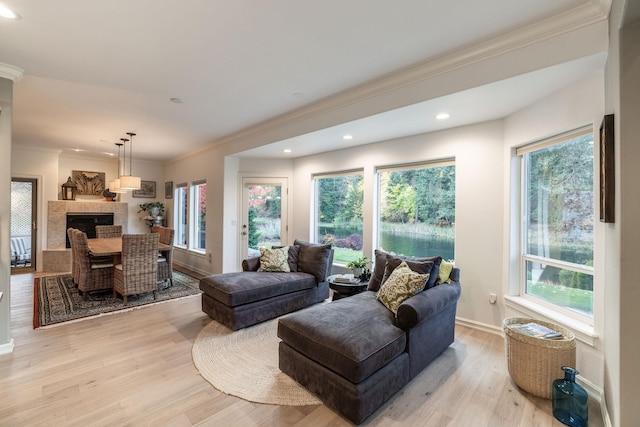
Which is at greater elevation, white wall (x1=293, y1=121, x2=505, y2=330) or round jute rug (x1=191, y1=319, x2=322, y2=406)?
white wall (x1=293, y1=121, x2=505, y2=330)

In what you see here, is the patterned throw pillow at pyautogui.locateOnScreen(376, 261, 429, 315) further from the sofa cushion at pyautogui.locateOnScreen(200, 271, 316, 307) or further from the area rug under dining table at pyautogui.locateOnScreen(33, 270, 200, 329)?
the area rug under dining table at pyautogui.locateOnScreen(33, 270, 200, 329)

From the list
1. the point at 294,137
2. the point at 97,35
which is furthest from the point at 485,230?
the point at 97,35

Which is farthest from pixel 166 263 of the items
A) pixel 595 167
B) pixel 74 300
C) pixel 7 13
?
pixel 595 167

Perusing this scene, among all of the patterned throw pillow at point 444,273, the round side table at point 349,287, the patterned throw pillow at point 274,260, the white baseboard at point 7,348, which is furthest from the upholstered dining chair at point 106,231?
the patterned throw pillow at point 444,273

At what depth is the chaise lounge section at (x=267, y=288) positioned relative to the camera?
3.22 metres

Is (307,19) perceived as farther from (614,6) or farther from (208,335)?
(208,335)

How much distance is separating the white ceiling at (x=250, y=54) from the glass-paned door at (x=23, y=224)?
128 inches

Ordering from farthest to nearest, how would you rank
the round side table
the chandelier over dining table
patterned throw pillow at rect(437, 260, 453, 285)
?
the chandelier over dining table → the round side table → patterned throw pillow at rect(437, 260, 453, 285)

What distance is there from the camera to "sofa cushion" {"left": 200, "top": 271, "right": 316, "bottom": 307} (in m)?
3.21

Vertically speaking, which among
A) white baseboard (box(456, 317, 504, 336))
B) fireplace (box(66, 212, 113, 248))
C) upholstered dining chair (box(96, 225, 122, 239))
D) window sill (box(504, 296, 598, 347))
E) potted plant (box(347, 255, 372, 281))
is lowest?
white baseboard (box(456, 317, 504, 336))

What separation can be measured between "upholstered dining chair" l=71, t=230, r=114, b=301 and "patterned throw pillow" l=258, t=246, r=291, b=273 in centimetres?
234

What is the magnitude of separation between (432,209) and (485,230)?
2.45ft

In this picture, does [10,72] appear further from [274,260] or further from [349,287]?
[349,287]

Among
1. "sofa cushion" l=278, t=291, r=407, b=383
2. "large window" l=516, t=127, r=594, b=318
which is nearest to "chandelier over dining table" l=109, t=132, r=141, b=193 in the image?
Answer: "sofa cushion" l=278, t=291, r=407, b=383
